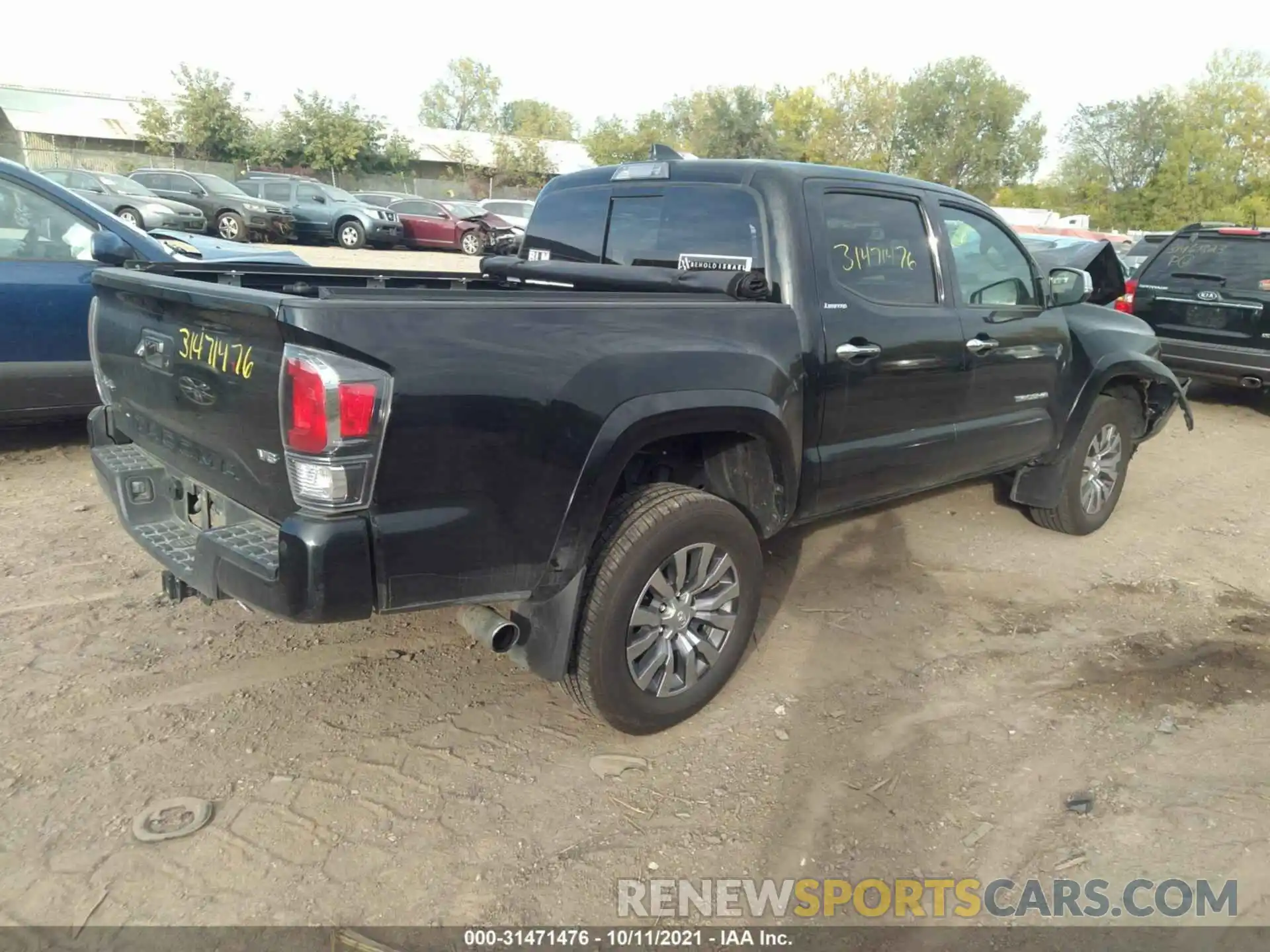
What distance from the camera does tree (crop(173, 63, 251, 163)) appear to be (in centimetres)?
3962

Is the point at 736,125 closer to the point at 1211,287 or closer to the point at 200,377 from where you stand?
the point at 1211,287

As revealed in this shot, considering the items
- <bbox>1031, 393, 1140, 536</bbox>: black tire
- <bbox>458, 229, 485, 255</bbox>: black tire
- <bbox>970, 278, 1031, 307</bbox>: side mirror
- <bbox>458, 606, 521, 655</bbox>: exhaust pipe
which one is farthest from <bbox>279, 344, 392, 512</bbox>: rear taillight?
<bbox>458, 229, 485, 255</bbox>: black tire

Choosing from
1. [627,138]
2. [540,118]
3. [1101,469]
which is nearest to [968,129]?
[627,138]

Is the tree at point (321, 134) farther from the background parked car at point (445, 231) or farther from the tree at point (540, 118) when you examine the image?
the tree at point (540, 118)

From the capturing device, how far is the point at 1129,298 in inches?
385

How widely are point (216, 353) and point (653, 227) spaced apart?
197cm

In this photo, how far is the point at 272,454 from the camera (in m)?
2.52

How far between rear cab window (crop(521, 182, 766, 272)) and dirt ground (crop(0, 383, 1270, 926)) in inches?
65.5

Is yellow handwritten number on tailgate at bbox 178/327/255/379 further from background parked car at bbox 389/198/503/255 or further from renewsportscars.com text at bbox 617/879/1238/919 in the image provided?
background parked car at bbox 389/198/503/255

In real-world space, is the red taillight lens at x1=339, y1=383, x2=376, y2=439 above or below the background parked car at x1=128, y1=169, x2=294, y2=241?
above

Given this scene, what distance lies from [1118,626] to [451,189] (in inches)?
1728

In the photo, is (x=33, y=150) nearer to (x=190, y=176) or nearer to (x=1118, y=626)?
(x=190, y=176)

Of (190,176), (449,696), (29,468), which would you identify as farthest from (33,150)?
(449,696)

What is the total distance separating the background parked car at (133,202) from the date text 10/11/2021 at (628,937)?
1947 cm
